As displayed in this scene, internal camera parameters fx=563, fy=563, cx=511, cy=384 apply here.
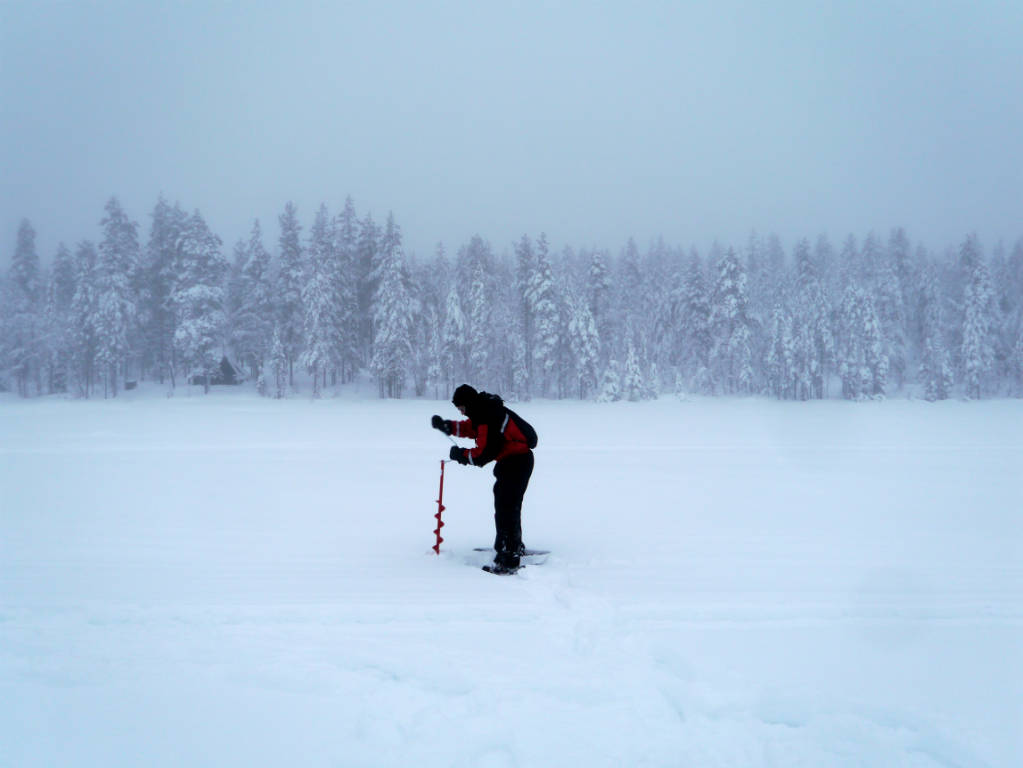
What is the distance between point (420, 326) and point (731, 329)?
30226 millimetres

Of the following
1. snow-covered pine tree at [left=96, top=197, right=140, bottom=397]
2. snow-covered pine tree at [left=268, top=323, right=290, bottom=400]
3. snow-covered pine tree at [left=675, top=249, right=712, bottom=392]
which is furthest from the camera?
snow-covered pine tree at [left=675, top=249, right=712, bottom=392]

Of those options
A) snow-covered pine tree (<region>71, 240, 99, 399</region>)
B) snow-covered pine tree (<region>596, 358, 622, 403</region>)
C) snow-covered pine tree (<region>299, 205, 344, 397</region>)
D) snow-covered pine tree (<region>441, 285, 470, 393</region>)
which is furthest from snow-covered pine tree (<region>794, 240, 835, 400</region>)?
snow-covered pine tree (<region>71, 240, 99, 399</region>)

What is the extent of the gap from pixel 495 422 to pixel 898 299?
72358mm

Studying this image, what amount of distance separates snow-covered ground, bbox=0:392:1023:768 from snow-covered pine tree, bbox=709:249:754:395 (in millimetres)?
43650

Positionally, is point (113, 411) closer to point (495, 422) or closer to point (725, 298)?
point (495, 422)

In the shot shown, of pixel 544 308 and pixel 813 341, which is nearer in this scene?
pixel 544 308

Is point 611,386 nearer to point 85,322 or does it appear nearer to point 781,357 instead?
point 781,357

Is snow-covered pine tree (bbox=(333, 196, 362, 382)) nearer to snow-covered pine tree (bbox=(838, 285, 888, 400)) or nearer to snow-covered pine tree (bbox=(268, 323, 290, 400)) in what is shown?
snow-covered pine tree (bbox=(268, 323, 290, 400))

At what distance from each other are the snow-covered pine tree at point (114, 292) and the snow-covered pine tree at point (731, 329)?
174 feet

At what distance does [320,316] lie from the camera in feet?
154

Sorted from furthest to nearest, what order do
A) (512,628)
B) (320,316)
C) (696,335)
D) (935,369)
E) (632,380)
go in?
(696,335) → (935,369) → (632,380) → (320,316) → (512,628)

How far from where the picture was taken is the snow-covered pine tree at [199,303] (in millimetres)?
45844

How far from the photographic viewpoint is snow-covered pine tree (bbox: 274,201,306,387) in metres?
49.1

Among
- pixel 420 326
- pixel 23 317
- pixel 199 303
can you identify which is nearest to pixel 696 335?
pixel 420 326
